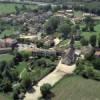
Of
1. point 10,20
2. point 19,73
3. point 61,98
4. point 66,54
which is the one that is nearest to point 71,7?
point 10,20

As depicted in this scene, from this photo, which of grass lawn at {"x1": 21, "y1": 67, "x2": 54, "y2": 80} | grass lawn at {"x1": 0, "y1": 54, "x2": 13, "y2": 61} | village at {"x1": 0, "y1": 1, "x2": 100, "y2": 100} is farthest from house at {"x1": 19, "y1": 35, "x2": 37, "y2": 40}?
grass lawn at {"x1": 21, "y1": 67, "x2": 54, "y2": 80}

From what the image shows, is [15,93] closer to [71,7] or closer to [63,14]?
[63,14]

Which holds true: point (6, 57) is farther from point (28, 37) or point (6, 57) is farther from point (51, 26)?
point (51, 26)

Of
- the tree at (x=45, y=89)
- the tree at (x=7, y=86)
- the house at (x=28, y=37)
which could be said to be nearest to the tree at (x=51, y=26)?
the house at (x=28, y=37)

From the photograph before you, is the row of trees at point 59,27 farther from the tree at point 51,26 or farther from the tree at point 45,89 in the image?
the tree at point 45,89

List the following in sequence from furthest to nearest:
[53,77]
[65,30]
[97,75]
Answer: [65,30], [97,75], [53,77]

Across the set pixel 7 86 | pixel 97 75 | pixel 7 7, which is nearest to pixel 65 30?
pixel 97 75
